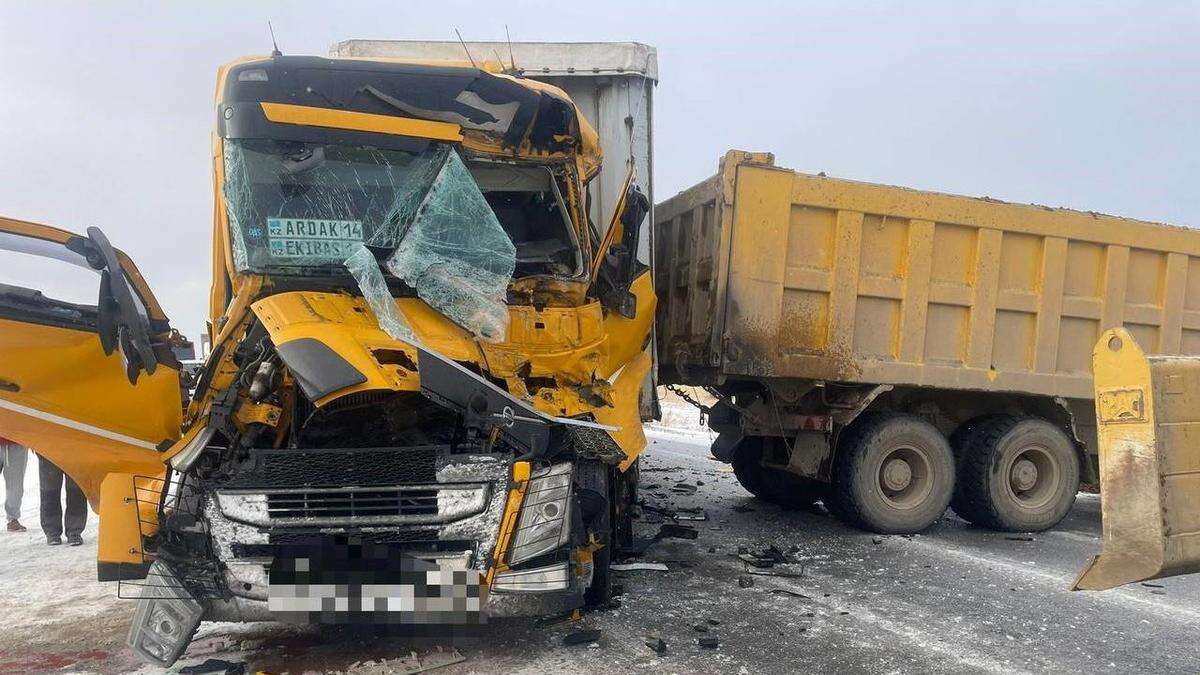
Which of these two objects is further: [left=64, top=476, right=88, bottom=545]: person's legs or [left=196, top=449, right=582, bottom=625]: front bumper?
[left=64, top=476, right=88, bottom=545]: person's legs

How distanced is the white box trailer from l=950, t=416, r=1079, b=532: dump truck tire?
306 cm

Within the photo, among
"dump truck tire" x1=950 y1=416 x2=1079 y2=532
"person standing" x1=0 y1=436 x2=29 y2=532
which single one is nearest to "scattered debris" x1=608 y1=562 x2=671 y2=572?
"dump truck tire" x1=950 y1=416 x2=1079 y2=532

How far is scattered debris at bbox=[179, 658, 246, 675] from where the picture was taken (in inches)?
135

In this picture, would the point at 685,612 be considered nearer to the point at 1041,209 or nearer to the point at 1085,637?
the point at 1085,637

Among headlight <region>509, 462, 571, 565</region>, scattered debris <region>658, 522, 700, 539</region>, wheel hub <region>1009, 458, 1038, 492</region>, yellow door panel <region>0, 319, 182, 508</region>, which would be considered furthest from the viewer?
wheel hub <region>1009, 458, 1038, 492</region>

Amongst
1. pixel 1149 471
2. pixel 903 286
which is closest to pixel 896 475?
pixel 903 286

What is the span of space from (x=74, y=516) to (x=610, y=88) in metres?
5.44

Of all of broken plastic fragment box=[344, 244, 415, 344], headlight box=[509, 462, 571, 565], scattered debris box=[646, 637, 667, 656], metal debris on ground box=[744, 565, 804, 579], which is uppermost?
broken plastic fragment box=[344, 244, 415, 344]

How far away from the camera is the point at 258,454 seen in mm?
3420

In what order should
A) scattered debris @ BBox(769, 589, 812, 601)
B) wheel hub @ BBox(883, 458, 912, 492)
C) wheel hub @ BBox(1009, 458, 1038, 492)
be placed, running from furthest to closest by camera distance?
wheel hub @ BBox(1009, 458, 1038, 492) < wheel hub @ BBox(883, 458, 912, 492) < scattered debris @ BBox(769, 589, 812, 601)

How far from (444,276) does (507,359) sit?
23.5 inches

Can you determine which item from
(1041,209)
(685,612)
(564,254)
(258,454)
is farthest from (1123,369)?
(1041,209)

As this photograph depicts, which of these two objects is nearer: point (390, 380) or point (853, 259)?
point (390, 380)

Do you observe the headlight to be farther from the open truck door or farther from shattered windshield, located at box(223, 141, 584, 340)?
the open truck door
